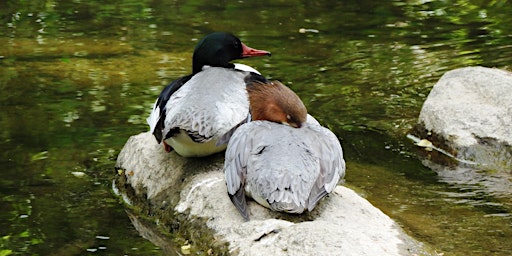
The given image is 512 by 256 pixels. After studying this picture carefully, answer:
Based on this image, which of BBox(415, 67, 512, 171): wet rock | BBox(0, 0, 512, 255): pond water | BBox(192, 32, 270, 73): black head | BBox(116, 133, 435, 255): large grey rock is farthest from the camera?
BBox(415, 67, 512, 171): wet rock

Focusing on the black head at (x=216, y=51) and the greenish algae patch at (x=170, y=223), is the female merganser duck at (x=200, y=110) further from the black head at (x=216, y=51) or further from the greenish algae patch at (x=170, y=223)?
the greenish algae patch at (x=170, y=223)

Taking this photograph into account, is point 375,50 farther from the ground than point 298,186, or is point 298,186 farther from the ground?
point 298,186

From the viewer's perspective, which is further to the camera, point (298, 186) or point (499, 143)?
point (499, 143)

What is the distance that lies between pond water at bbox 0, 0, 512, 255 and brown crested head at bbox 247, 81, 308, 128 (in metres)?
0.98

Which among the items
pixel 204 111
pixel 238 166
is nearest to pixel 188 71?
pixel 204 111

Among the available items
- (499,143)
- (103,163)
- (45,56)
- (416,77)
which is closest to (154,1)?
(45,56)

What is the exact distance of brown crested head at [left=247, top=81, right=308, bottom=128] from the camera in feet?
17.9

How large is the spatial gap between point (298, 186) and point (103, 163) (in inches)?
97.9

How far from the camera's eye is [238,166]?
5.03 metres

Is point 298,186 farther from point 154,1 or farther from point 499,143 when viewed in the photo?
point 154,1

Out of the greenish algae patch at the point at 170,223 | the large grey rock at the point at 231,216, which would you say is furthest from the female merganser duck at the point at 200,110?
the greenish algae patch at the point at 170,223

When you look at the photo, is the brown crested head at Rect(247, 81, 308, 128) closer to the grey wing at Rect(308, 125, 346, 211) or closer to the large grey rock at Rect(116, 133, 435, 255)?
the grey wing at Rect(308, 125, 346, 211)

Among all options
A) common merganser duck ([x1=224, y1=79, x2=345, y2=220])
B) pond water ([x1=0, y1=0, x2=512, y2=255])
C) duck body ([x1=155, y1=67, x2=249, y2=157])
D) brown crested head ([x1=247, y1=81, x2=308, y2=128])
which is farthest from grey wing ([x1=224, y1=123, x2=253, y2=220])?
pond water ([x1=0, y1=0, x2=512, y2=255])

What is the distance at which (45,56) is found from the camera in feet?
33.3
